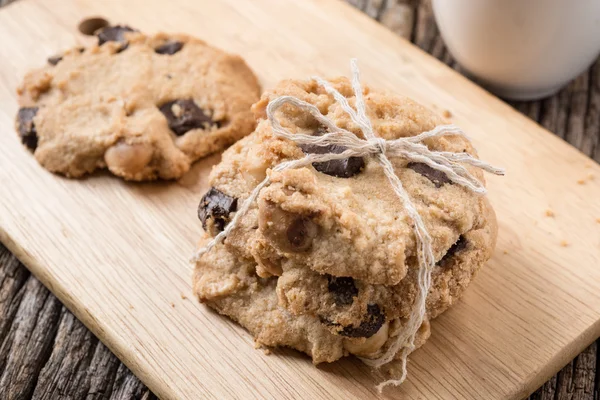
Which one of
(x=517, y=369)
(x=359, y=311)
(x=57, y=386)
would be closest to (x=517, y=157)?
(x=517, y=369)

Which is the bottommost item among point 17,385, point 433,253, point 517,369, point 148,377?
point 17,385

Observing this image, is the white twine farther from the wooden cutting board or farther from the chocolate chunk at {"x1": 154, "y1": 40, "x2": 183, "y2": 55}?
the chocolate chunk at {"x1": 154, "y1": 40, "x2": 183, "y2": 55}

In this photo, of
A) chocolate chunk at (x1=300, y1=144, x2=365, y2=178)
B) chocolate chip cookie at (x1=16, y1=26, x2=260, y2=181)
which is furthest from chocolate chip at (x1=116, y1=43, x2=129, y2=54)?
chocolate chunk at (x1=300, y1=144, x2=365, y2=178)

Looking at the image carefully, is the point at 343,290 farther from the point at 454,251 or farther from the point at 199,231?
the point at 199,231

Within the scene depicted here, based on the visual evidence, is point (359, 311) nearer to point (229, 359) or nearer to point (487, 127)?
point (229, 359)

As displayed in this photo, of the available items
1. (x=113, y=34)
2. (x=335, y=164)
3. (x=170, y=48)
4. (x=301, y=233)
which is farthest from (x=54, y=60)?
(x=301, y=233)

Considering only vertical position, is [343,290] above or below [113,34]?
above
